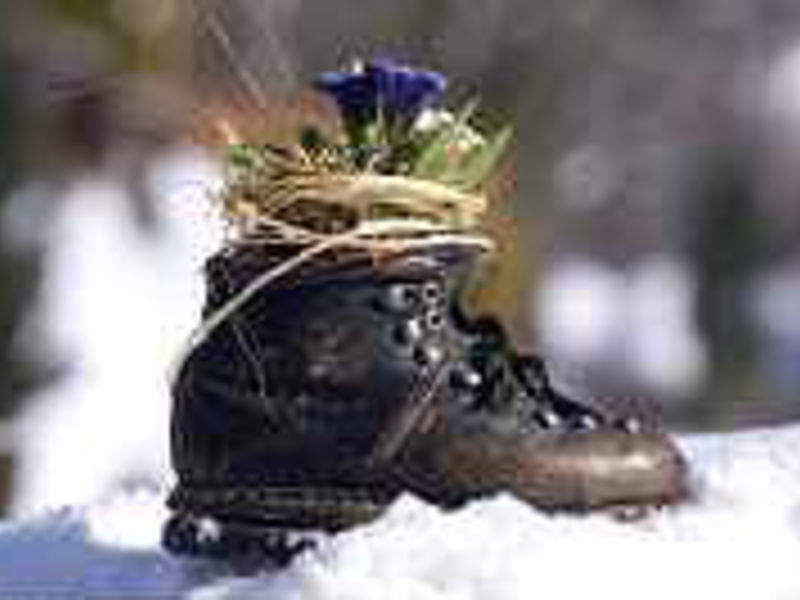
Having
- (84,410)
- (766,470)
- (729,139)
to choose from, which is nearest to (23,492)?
(84,410)

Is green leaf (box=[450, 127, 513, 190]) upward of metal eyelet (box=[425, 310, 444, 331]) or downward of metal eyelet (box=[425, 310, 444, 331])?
upward

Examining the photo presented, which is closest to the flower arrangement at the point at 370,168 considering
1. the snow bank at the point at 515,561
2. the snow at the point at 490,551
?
the snow at the point at 490,551

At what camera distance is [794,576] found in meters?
1.76

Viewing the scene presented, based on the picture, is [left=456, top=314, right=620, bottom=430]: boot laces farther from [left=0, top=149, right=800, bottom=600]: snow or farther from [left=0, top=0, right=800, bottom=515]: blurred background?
[left=0, top=0, right=800, bottom=515]: blurred background

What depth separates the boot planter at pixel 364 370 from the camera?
6.07 feet

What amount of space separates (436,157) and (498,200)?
0.84 meters

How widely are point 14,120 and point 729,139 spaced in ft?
25.2

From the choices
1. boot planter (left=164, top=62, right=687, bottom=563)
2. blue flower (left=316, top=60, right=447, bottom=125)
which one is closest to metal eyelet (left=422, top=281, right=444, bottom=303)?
boot planter (left=164, top=62, right=687, bottom=563)

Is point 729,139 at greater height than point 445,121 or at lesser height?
lesser

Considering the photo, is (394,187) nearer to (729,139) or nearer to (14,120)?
(14,120)

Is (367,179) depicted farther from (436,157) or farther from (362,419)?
(362,419)

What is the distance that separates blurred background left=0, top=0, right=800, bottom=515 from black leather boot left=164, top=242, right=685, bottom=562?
0.42ft

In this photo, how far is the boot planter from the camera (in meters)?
1.85

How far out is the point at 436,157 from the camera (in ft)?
6.37
